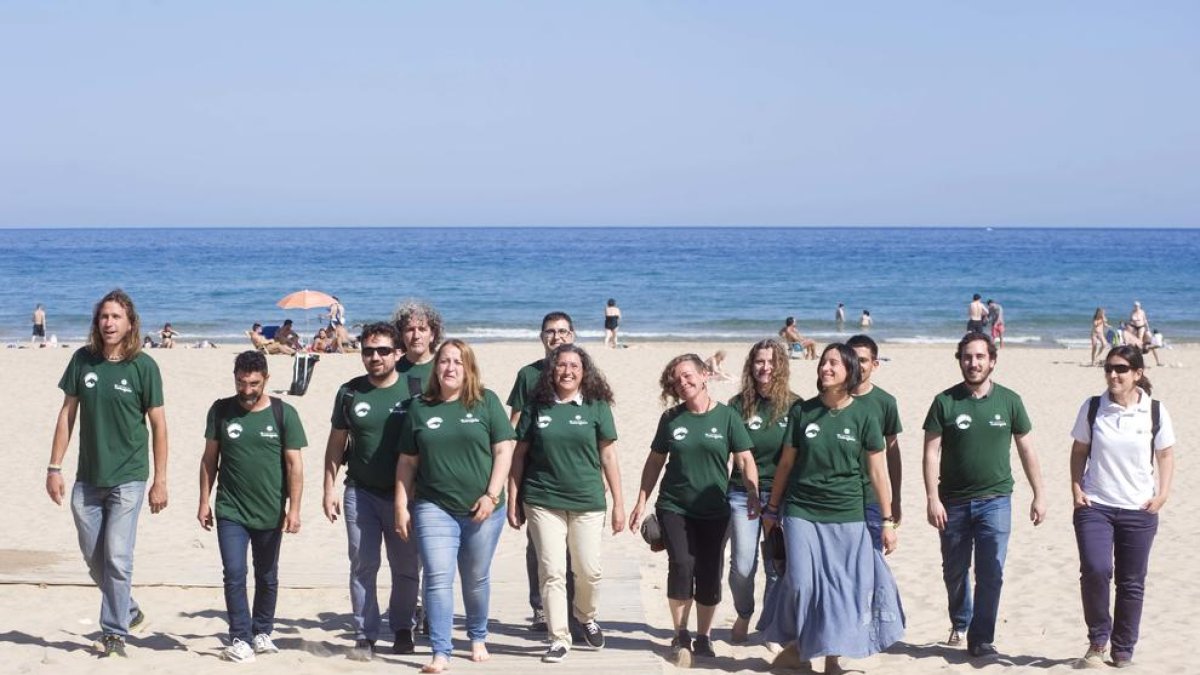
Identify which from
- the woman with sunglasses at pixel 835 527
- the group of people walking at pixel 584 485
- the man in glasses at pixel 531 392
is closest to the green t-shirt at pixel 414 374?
the group of people walking at pixel 584 485

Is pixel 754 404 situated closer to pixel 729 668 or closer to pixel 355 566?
pixel 729 668

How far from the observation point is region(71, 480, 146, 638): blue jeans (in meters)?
→ 6.75

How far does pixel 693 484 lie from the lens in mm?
6953

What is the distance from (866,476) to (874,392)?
0.44 meters

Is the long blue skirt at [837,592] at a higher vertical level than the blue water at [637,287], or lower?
lower

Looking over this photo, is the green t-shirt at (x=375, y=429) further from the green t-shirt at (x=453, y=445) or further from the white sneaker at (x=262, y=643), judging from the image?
the white sneaker at (x=262, y=643)

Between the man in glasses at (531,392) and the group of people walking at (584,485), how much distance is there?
0.08 m

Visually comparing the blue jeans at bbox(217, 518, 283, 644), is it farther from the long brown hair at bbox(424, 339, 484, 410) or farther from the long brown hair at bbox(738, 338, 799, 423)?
the long brown hair at bbox(738, 338, 799, 423)

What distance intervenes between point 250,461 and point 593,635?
2063 mm

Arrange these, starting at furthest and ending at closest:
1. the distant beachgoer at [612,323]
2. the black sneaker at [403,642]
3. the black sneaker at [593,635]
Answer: the distant beachgoer at [612,323]
the black sneaker at [593,635]
the black sneaker at [403,642]

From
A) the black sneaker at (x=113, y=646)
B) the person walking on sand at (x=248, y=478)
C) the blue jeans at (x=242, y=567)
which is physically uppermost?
the person walking on sand at (x=248, y=478)

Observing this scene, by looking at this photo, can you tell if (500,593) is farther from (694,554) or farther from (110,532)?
(110,532)

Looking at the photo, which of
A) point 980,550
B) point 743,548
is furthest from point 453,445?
point 980,550

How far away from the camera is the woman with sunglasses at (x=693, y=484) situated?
22.7 ft
